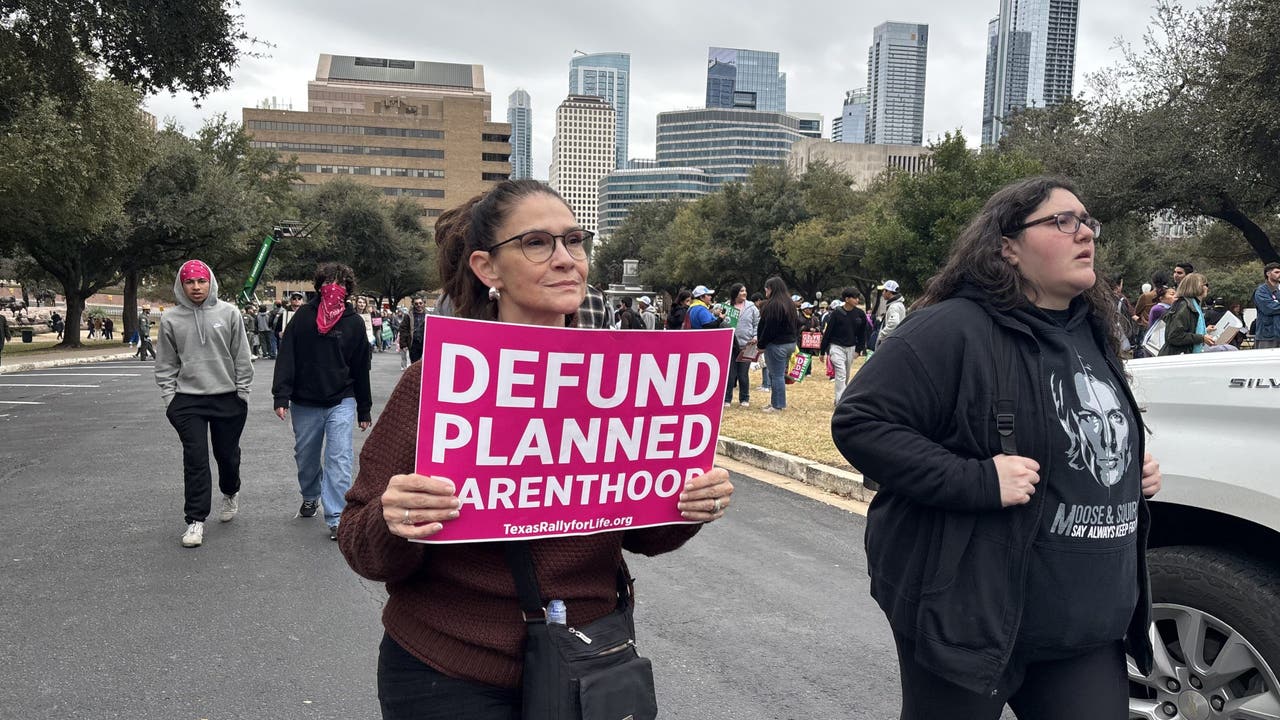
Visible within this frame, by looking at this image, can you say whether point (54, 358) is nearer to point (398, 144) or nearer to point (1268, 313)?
point (1268, 313)

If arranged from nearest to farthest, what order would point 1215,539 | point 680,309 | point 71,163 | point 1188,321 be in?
point 1215,539
point 1188,321
point 680,309
point 71,163

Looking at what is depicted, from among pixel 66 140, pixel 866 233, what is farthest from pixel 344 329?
pixel 866 233

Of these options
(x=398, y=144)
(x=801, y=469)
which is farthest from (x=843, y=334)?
(x=398, y=144)

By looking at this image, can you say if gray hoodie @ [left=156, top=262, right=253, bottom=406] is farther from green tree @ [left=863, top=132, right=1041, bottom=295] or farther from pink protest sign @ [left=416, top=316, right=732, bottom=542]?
green tree @ [left=863, top=132, right=1041, bottom=295]

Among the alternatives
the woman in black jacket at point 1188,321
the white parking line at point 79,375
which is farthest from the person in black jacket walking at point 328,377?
the white parking line at point 79,375

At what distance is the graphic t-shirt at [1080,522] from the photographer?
212 centimetres

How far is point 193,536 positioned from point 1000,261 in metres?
5.45

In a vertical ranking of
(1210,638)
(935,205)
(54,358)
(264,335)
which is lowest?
(54,358)

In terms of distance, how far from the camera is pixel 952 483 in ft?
6.87

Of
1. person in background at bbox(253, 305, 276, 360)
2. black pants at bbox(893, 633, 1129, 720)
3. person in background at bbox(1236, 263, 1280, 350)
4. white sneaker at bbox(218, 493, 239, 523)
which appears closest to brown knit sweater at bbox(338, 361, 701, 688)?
black pants at bbox(893, 633, 1129, 720)

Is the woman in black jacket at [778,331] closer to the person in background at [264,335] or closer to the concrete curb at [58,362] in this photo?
the concrete curb at [58,362]

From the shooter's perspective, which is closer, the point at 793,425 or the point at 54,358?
the point at 793,425

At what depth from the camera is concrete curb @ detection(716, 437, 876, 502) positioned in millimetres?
7949

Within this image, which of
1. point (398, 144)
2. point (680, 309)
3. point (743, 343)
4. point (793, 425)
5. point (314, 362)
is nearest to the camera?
point (314, 362)
